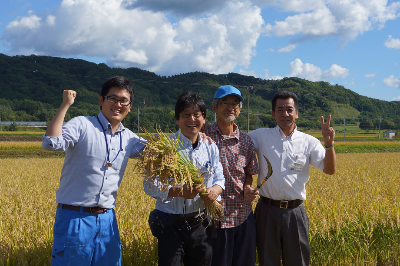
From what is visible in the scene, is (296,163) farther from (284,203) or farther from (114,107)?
(114,107)

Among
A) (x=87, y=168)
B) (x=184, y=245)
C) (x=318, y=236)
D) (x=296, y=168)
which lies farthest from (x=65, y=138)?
(x=318, y=236)

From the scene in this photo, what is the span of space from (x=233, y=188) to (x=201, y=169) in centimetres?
53

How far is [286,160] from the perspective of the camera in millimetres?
3537

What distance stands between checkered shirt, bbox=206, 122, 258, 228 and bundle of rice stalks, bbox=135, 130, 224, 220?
1.68 feet

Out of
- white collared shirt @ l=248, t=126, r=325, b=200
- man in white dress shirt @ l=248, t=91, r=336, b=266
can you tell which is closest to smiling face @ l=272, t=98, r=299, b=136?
man in white dress shirt @ l=248, t=91, r=336, b=266

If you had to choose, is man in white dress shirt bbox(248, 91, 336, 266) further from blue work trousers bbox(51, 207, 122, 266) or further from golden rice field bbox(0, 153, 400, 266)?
blue work trousers bbox(51, 207, 122, 266)

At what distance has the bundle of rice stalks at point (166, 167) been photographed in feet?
8.72

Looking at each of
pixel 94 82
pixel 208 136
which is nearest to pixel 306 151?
pixel 208 136

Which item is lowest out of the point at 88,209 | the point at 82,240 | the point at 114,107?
the point at 82,240

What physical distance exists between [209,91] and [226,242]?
125m

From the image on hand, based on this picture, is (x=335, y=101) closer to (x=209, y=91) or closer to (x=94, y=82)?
(x=209, y=91)

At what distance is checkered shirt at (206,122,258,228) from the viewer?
10.6ft

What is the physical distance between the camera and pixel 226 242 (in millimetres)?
3188

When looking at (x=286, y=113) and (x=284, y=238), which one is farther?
(x=286, y=113)
